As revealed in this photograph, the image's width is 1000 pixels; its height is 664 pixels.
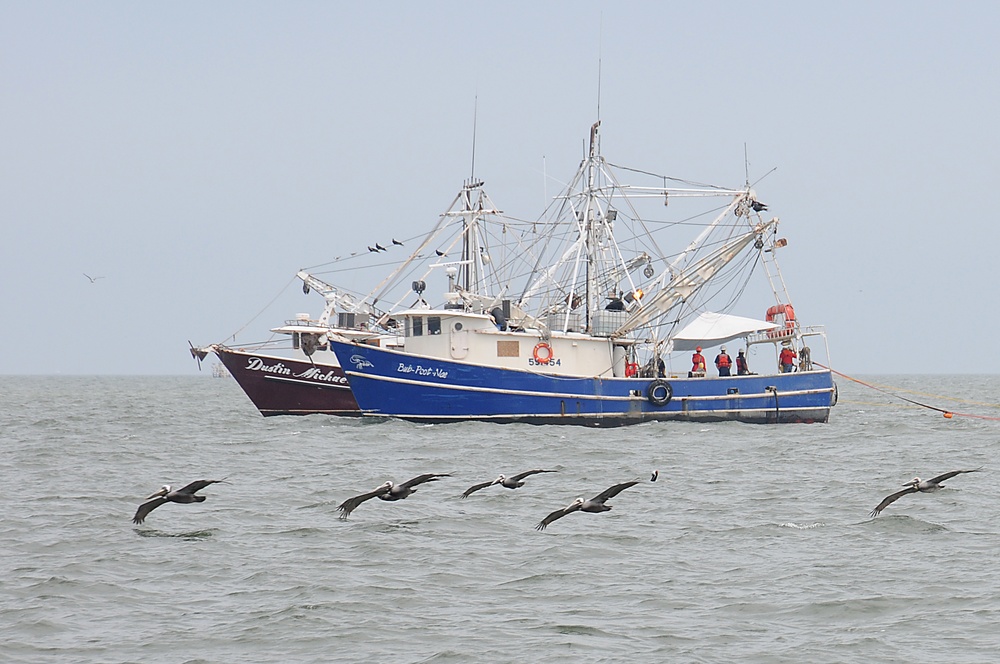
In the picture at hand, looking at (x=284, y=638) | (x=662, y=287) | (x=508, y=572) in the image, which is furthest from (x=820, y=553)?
(x=662, y=287)

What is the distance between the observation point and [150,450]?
33281mm

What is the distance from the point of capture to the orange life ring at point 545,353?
132 feet

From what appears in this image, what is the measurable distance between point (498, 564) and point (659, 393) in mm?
24587

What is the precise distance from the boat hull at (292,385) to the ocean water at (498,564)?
18.0 meters

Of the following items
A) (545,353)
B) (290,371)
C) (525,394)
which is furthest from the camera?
(290,371)

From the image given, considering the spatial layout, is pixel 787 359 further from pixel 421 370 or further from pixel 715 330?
pixel 421 370

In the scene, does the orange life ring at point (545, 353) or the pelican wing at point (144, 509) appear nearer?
the pelican wing at point (144, 509)

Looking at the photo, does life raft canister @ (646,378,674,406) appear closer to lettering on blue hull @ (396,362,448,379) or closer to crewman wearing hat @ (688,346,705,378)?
crewman wearing hat @ (688,346,705,378)

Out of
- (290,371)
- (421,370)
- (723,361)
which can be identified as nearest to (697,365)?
(723,361)

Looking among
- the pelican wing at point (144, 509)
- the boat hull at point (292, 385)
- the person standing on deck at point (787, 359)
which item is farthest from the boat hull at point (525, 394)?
the pelican wing at point (144, 509)

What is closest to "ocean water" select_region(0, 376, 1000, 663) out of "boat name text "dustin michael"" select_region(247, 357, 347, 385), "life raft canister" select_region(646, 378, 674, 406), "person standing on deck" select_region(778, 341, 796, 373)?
"life raft canister" select_region(646, 378, 674, 406)

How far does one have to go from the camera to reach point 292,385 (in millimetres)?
48312

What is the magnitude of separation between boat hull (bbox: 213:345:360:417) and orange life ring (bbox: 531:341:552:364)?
10.1 meters

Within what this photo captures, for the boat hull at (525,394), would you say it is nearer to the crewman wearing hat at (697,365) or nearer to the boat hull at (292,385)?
the crewman wearing hat at (697,365)
